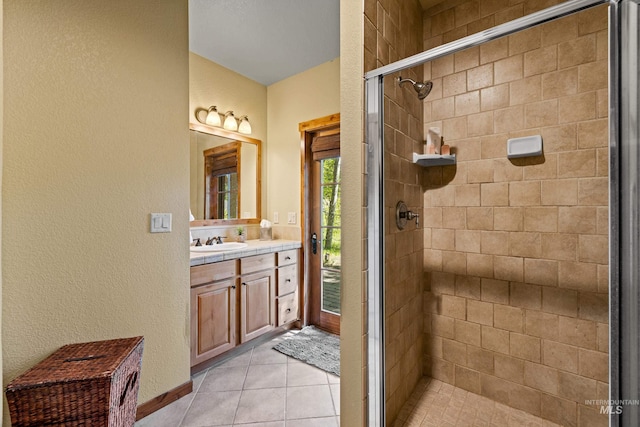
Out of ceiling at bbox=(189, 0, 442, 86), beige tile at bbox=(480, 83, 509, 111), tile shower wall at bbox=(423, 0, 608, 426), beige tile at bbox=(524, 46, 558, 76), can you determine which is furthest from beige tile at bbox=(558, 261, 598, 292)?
ceiling at bbox=(189, 0, 442, 86)

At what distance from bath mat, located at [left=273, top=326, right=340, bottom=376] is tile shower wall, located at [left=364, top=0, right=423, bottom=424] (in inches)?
27.0

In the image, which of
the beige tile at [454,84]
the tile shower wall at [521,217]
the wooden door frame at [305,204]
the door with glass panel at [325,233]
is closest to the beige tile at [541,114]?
the tile shower wall at [521,217]

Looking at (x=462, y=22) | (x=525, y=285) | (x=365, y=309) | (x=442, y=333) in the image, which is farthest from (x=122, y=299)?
(x=462, y=22)

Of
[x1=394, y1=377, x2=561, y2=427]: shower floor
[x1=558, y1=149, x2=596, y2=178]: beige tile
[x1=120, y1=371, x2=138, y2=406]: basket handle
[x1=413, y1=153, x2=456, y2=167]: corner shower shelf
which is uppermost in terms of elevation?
[x1=413, y1=153, x2=456, y2=167]: corner shower shelf

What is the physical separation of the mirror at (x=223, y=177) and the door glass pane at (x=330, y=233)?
778 millimetres

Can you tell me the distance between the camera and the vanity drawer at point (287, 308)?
2795 millimetres

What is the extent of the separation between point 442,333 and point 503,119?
1.42m

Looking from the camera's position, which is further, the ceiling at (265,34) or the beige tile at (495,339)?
the ceiling at (265,34)

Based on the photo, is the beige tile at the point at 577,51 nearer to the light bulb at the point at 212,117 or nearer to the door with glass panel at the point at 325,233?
the door with glass panel at the point at 325,233

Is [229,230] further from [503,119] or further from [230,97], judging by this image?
[503,119]

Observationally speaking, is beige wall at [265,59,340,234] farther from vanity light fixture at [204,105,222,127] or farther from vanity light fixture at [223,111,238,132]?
vanity light fixture at [204,105,222,127]

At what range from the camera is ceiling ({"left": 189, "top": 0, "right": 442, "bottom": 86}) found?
2.08 meters

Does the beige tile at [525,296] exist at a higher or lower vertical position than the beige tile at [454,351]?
higher

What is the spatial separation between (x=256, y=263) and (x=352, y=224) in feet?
4.80
